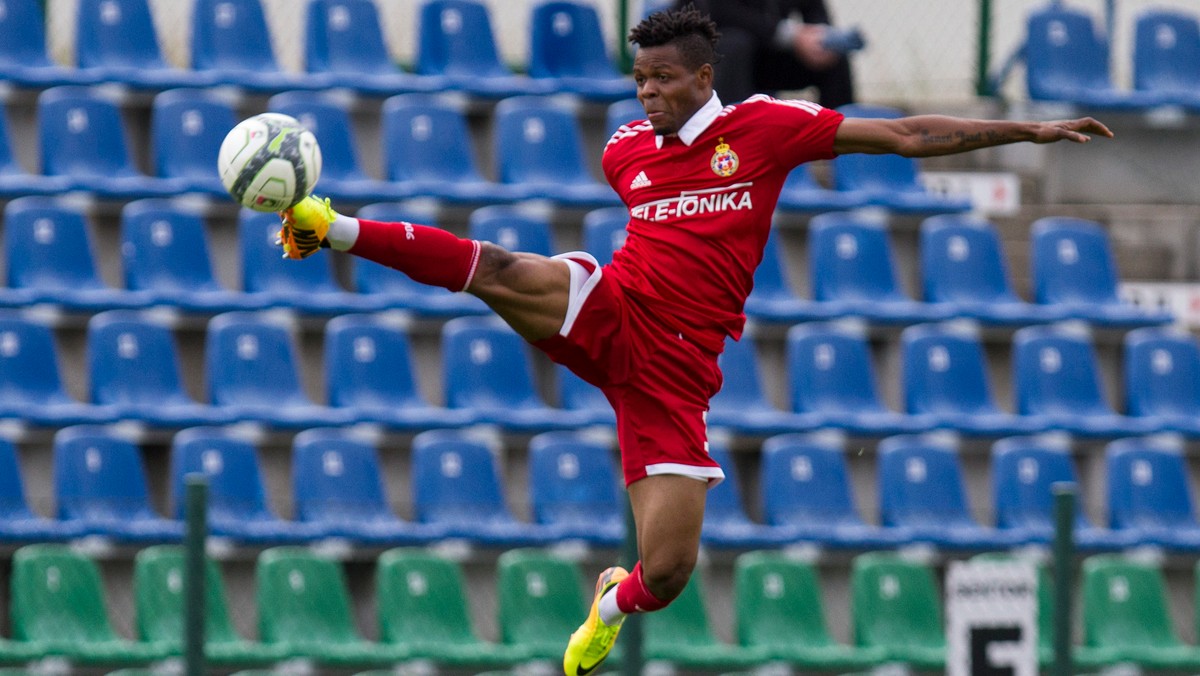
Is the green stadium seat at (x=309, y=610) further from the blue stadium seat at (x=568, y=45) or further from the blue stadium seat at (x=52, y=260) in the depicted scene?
the blue stadium seat at (x=568, y=45)

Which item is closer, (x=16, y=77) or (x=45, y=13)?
(x=16, y=77)

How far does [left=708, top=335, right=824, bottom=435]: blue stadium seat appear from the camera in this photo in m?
10.3

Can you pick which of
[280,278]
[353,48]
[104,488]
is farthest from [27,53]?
[104,488]

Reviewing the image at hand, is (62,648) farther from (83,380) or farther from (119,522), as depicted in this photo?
(83,380)

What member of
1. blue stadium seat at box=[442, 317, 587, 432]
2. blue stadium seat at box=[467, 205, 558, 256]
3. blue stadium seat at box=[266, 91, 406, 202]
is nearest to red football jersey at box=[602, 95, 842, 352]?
blue stadium seat at box=[442, 317, 587, 432]

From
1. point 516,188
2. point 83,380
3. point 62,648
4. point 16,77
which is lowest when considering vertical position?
point 62,648

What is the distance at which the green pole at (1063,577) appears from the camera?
838 cm

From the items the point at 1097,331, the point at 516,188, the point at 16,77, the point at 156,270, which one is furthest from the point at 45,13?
the point at 1097,331

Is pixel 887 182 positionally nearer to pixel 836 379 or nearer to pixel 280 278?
pixel 836 379

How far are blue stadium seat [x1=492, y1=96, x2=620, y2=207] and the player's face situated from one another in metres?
4.95

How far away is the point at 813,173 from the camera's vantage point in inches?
470

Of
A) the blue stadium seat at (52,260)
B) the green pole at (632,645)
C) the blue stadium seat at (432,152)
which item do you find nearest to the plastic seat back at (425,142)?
the blue stadium seat at (432,152)

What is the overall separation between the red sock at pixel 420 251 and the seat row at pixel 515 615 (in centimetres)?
300

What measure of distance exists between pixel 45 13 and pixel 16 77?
105cm
